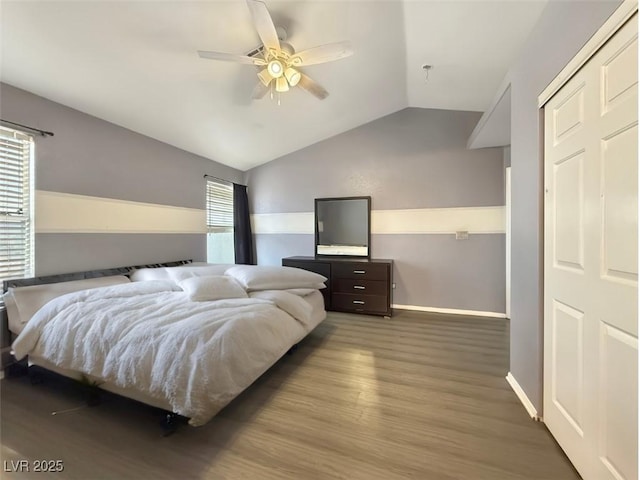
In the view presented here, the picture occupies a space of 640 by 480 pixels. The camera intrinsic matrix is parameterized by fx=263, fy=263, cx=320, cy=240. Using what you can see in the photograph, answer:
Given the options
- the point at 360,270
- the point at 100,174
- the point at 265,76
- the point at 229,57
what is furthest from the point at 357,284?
the point at 100,174

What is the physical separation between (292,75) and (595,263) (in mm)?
2249

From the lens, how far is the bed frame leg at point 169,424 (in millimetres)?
1491

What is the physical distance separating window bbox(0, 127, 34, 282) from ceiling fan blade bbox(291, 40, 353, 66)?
7.94ft

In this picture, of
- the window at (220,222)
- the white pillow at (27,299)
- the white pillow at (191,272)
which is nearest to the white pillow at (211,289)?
the white pillow at (191,272)

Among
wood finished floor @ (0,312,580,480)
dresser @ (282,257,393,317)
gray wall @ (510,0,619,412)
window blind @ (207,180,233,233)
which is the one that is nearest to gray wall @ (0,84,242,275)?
window blind @ (207,180,233,233)

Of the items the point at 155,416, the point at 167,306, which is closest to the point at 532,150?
the point at 167,306

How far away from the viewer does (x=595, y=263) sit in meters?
1.14

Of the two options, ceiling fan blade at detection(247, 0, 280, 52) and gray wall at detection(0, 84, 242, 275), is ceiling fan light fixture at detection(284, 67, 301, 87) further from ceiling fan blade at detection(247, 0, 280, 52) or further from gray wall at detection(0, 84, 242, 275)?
gray wall at detection(0, 84, 242, 275)

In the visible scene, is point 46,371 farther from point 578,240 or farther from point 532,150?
point 532,150

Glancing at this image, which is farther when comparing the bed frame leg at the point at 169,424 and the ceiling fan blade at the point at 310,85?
the ceiling fan blade at the point at 310,85

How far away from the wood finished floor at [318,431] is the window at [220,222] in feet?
8.33

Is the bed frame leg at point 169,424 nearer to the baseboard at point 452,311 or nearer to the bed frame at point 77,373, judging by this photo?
the bed frame at point 77,373

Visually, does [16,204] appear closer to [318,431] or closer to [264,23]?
[264,23]

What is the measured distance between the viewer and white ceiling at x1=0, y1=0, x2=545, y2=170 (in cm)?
177
